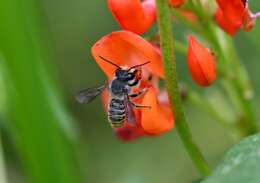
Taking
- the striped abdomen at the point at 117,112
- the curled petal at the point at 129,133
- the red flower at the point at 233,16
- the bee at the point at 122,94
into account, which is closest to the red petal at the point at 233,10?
the red flower at the point at 233,16

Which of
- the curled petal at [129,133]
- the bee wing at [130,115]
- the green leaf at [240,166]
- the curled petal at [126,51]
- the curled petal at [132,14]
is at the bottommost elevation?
the green leaf at [240,166]

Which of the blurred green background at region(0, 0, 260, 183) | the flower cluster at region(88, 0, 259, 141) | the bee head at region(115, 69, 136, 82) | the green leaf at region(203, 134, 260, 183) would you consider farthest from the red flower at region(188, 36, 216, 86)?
the blurred green background at region(0, 0, 260, 183)

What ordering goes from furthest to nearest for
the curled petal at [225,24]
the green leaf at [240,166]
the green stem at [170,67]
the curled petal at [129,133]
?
1. the curled petal at [129,133]
2. the curled petal at [225,24]
3. the green stem at [170,67]
4. the green leaf at [240,166]

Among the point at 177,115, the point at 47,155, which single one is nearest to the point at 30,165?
the point at 47,155

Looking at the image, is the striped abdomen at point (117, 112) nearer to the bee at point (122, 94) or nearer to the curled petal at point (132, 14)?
the bee at point (122, 94)

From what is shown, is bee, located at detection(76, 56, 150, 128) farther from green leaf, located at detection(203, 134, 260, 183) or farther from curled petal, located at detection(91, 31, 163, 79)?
green leaf, located at detection(203, 134, 260, 183)

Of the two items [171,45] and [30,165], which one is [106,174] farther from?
[171,45]

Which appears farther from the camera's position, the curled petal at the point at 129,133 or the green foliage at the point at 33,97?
the curled petal at the point at 129,133

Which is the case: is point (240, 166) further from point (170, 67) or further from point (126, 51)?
point (126, 51)
